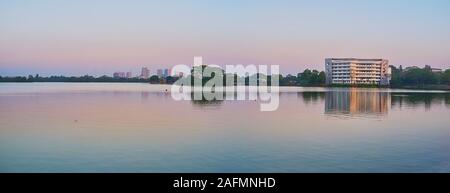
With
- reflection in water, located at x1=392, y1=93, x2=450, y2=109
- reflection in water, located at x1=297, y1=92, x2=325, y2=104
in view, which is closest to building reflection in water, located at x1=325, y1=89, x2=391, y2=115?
reflection in water, located at x1=392, y1=93, x2=450, y2=109

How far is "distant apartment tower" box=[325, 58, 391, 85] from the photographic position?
13012cm

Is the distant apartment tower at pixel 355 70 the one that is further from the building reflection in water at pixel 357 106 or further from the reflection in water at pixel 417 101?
the building reflection in water at pixel 357 106

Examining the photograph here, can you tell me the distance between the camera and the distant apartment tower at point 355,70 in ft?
427

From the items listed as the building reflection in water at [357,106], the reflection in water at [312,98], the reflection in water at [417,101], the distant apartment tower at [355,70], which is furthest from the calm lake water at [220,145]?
the distant apartment tower at [355,70]

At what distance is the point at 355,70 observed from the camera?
13150 centimetres

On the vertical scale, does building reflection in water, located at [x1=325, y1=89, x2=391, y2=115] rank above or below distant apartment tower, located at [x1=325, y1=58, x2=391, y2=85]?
below

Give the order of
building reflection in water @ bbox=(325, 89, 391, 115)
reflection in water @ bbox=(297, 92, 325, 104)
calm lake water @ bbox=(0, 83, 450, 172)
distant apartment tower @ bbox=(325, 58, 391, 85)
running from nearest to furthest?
calm lake water @ bbox=(0, 83, 450, 172) < building reflection in water @ bbox=(325, 89, 391, 115) < reflection in water @ bbox=(297, 92, 325, 104) < distant apartment tower @ bbox=(325, 58, 391, 85)

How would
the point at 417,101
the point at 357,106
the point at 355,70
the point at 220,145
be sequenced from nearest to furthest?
the point at 220,145 → the point at 357,106 → the point at 417,101 → the point at 355,70

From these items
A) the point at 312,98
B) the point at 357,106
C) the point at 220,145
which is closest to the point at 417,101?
the point at 357,106

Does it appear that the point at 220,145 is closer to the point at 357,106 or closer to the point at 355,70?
the point at 357,106

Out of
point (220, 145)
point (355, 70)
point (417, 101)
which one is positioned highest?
point (355, 70)

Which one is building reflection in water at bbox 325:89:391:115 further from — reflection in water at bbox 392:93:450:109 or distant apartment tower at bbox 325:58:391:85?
distant apartment tower at bbox 325:58:391:85

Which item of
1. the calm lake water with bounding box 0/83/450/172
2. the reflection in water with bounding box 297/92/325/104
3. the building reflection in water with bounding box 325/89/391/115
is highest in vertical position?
the reflection in water with bounding box 297/92/325/104
